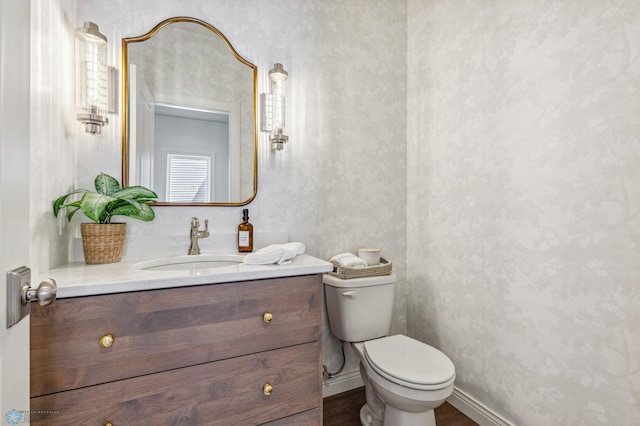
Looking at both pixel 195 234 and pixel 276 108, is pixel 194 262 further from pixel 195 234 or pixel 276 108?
pixel 276 108

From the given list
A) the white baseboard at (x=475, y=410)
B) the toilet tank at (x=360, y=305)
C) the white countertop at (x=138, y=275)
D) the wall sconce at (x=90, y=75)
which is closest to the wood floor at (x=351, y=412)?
the white baseboard at (x=475, y=410)

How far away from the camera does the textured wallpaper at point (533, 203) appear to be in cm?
115

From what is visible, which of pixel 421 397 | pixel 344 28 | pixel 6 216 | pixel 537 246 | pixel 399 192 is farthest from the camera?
pixel 399 192

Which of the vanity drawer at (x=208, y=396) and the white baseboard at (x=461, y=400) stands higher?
the vanity drawer at (x=208, y=396)

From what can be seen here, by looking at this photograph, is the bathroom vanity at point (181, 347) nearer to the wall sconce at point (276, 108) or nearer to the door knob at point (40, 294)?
the door knob at point (40, 294)

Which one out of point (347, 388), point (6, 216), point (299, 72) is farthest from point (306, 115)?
point (347, 388)

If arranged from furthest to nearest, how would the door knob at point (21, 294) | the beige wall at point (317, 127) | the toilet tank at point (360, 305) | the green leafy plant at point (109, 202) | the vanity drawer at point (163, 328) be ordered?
the toilet tank at point (360, 305)
the beige wall at point (317, 127)
the green leafy plant at point (109, 202)
the vanity drawer at point (163, 328)
the door knob at point (21, 294)

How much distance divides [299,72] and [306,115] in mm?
246

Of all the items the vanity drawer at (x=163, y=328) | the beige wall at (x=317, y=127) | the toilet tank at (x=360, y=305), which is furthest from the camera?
the toilet tank at (x=360, y=305)

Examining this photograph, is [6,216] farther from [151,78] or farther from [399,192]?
[399,192]

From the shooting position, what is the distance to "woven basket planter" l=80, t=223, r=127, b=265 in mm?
1217

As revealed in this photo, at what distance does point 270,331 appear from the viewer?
45.5 inches

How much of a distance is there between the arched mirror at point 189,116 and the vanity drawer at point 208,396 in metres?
0.81

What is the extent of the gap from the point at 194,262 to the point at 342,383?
3.93 ft
